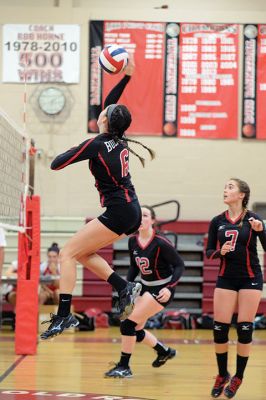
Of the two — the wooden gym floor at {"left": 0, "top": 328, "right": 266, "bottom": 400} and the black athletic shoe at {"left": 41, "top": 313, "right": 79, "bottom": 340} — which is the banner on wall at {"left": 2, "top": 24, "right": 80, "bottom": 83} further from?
the black athletic shoe at {"left": 41, "top": 313, "right": 79, "bottom": 340}

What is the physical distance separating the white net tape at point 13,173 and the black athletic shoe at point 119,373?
1811 millimetres

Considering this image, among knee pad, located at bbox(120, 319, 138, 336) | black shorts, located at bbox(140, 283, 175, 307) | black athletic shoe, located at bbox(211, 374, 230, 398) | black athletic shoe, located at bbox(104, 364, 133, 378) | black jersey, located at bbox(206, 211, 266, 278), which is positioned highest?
black jersey, located at bbox(206, 211, 266, 278)

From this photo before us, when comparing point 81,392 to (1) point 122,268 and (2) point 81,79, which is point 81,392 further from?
(2) point 81,79

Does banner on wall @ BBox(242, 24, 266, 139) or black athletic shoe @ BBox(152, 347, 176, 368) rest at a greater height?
banner on wall @ BBox(242, 24, 266, 139)

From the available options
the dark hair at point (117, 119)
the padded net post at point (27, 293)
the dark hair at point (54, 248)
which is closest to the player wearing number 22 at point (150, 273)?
the padded net post at point (27, 293)

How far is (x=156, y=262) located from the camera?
8672 millimetres

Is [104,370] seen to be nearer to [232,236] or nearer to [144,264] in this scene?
[144,264]

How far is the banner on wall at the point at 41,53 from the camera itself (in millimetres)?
15203

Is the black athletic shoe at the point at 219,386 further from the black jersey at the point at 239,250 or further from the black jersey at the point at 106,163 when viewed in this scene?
the black jersey at the point at 106,163


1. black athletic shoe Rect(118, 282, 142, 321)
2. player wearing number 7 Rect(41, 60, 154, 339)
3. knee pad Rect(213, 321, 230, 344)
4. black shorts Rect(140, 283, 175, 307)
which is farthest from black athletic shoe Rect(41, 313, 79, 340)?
black shorts Rect(140, 283, 175, 307)

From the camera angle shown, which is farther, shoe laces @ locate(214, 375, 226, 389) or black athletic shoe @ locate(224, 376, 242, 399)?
shoe laces @ locate(214, 375, 226, 389)

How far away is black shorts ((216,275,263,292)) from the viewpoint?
7203mm

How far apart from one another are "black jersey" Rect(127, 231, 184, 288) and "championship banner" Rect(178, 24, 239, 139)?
697 cm

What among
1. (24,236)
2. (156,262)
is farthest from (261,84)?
(156,262)
